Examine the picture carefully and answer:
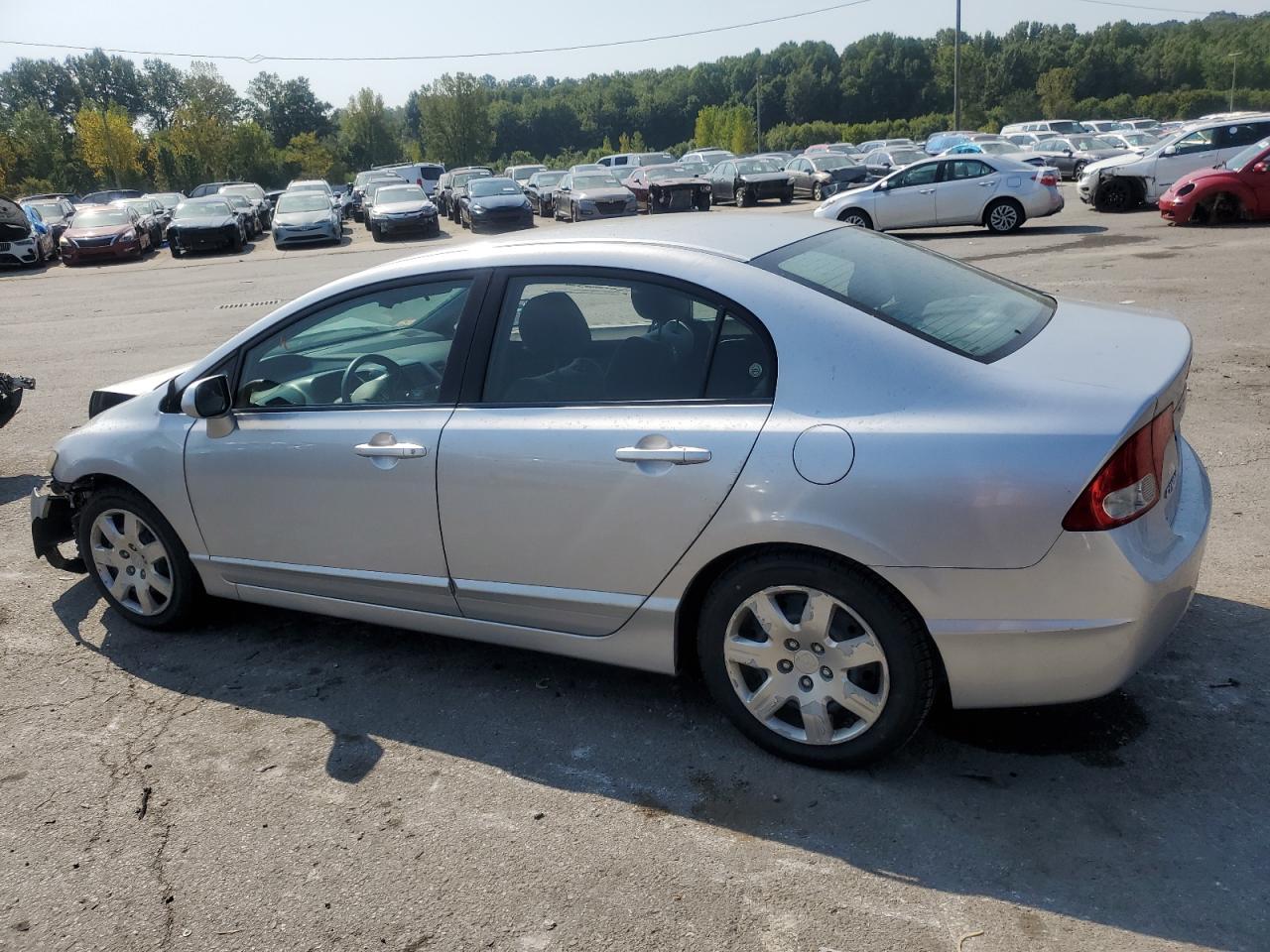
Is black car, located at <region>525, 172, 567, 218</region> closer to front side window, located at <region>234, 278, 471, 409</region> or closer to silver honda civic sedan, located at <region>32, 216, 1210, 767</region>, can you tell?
front side window, located at <region>234, 278, 471, 409</region>

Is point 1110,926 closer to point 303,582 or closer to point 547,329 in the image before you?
point 547,329

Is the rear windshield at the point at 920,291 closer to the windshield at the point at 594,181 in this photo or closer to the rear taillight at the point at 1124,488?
the rear taillight at the point at 1124,488

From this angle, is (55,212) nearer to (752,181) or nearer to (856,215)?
(752,181)

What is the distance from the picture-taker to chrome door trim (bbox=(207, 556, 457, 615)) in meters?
3.89

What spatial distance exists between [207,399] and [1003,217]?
1815 centimetres

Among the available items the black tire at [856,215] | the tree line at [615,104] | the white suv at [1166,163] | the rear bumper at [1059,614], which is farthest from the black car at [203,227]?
the tree line at [615,104]

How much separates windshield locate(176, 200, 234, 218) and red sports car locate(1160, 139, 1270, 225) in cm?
2249

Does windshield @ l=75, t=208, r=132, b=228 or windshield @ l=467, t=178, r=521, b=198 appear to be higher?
windshield @ l=75, t=208, r=132, b=228

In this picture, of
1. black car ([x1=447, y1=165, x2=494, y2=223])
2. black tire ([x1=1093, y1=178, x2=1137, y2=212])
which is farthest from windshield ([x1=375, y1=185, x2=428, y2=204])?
black tire ([x1=1093, y1=178, x2=1137, y2=212])

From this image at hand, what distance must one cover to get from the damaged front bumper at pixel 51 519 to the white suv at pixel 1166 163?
2150 cm

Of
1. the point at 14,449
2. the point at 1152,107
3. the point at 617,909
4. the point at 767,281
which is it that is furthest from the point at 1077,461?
the point at 1152,107

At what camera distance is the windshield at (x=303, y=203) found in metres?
29.2

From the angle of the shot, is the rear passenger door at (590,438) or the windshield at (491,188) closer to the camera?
the rear passenger door at (590,438)

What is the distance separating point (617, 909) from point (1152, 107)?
97.3 meters
